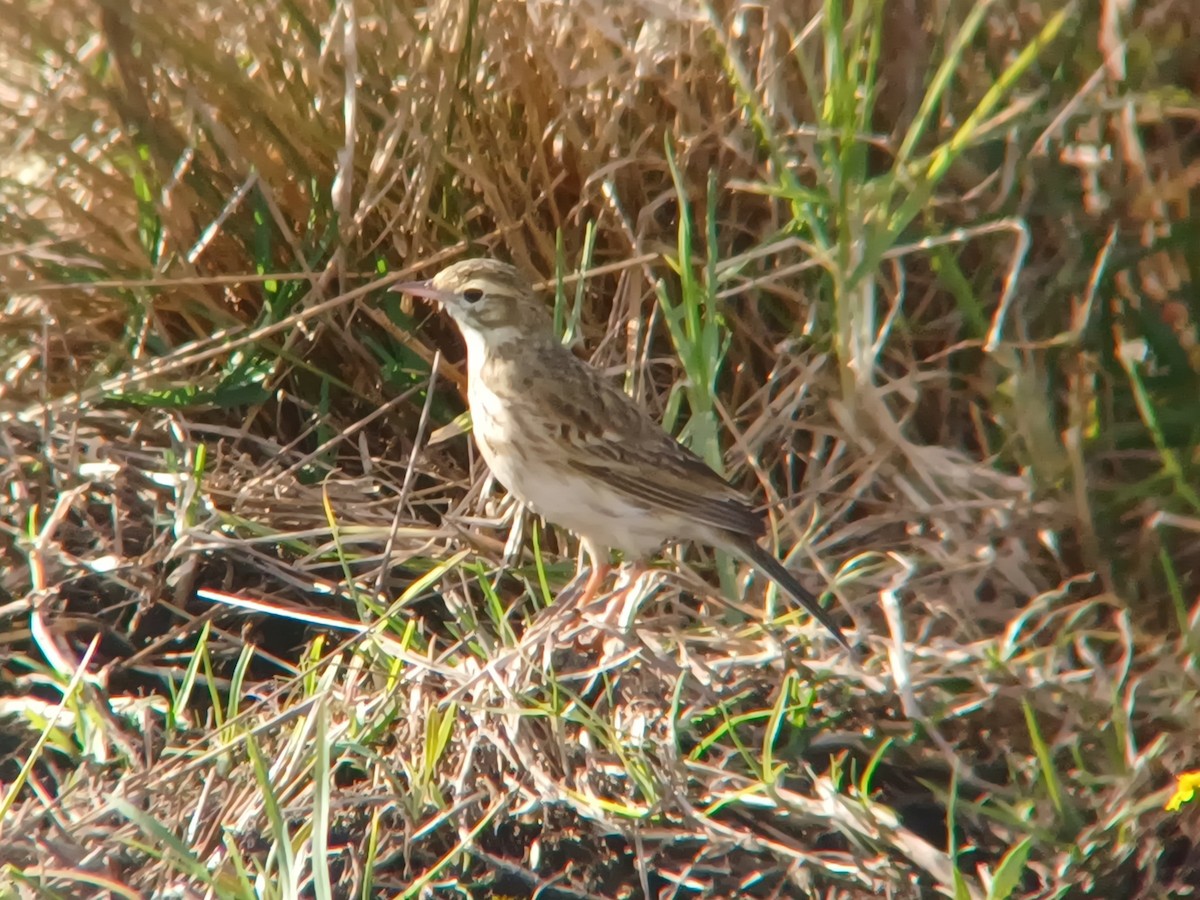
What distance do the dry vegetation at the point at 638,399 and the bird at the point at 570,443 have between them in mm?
152

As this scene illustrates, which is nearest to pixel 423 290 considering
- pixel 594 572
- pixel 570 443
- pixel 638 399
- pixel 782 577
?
pixel 570 443

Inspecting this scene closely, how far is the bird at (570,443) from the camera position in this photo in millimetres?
3895

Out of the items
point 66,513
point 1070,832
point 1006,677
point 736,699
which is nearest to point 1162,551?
point 1006,677

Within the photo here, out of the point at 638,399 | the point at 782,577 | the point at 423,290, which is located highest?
the point at 423,290

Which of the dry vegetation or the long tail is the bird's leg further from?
the long tail

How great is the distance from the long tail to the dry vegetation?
3.4 inches

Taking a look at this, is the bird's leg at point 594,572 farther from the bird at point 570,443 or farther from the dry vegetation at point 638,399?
the dry vegetation at point 638,399

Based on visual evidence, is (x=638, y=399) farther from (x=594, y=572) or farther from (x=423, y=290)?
(x=423, y=290)

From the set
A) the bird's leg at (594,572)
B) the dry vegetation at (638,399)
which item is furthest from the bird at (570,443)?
the dry vegetation at (638,399)

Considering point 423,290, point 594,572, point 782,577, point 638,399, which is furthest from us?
point 638,399

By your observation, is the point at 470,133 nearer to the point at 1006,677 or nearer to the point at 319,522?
the point at 319,522

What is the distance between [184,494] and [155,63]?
1.24m

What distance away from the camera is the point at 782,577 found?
366cm

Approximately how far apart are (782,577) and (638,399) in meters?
0.87
